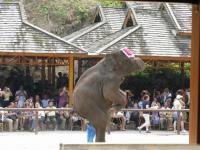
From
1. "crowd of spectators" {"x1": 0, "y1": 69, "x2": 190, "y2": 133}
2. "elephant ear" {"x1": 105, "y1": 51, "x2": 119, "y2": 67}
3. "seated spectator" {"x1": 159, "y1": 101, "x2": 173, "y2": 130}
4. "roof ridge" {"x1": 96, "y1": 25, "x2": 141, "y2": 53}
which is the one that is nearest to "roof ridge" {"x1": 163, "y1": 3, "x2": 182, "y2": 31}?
"roof ridge" {"x1": 96, "y1": 25, "x2": 141, "y2": 53}

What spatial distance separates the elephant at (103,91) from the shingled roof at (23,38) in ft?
25.4

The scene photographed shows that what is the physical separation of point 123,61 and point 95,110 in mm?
713

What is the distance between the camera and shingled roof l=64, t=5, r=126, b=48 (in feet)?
57.5

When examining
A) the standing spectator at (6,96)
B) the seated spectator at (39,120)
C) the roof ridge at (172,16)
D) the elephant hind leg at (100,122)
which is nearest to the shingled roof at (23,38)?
the standing spectator at (6,96)

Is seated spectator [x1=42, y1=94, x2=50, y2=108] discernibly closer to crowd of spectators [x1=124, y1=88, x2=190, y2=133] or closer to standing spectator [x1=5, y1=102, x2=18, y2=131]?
standing spectator [x1=5, y1=102, x2=18, y2=131]

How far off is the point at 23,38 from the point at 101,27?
14.0 ft

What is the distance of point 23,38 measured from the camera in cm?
1570

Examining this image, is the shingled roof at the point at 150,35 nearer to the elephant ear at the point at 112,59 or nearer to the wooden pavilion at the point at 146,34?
the wooden pavilion at the point at 146,34

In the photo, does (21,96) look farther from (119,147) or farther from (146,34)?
(119,147)

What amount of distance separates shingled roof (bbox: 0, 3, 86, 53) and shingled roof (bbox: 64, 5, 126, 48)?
1311 mm

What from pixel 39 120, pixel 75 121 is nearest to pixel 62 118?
pixel 39 120

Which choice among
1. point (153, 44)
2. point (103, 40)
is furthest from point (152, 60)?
point (103, 40)

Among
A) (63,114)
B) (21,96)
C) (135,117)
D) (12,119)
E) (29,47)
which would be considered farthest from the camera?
(29,47)

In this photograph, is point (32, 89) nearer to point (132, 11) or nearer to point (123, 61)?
point (132, 11)
